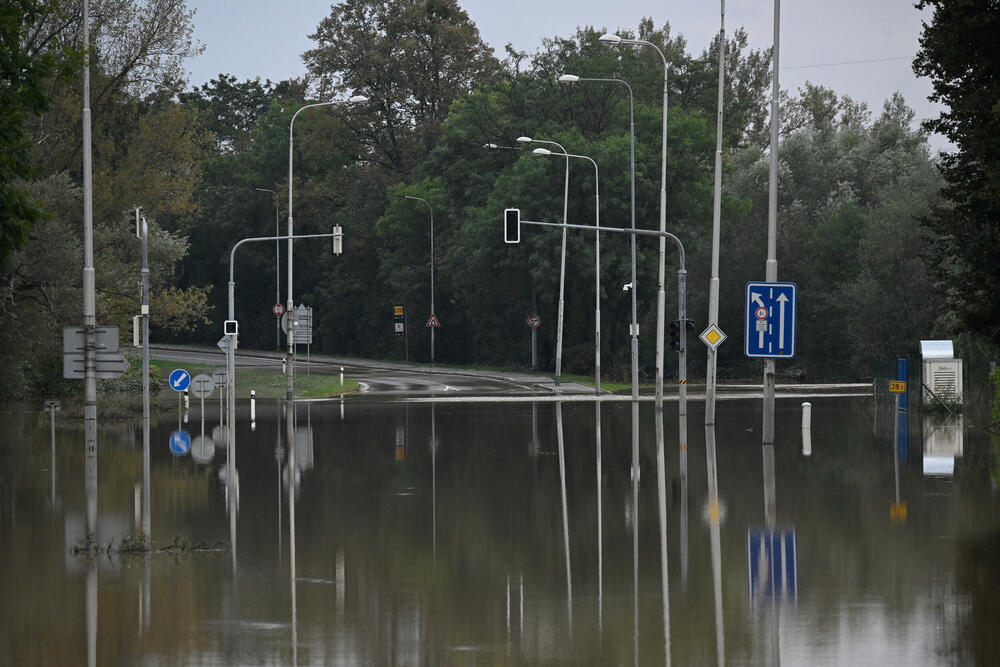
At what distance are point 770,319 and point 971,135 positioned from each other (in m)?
8.74

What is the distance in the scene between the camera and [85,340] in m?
17.9

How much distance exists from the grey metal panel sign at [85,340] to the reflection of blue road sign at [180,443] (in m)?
10.0

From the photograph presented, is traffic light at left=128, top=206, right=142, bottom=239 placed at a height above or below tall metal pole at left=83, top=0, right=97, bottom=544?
above

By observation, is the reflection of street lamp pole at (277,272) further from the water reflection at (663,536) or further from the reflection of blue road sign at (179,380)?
the water reflection at (663,536)

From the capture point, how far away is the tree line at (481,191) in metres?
57.4

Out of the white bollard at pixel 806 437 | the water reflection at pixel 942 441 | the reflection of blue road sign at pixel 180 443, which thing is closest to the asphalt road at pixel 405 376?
the water reflection at pixel 942 441

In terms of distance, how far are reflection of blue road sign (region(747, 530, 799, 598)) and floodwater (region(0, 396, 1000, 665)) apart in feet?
0.16

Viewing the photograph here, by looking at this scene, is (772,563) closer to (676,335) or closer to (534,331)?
(676,335)

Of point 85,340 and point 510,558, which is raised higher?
point 85,340

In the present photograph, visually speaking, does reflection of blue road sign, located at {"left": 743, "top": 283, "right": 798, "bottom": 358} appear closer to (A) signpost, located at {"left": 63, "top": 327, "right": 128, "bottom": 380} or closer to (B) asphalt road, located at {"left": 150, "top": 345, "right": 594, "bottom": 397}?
(A) signpost, located at {"left": 63, "top": 327, "right": 128, "bottom": 380}

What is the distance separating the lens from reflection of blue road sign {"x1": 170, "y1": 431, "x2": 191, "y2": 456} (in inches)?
1120

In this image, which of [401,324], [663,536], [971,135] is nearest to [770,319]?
[971,135]

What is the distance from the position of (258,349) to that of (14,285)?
5639 centimetres

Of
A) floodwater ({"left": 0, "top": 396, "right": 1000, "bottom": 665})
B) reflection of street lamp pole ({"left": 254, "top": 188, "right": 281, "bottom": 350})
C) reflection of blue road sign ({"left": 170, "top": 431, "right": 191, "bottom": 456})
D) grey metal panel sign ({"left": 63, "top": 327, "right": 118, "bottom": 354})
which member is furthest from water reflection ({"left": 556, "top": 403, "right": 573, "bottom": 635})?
reflection of street lamp pole ({"left": 254, "top": 188, "right": 281, "bottom": 350})
